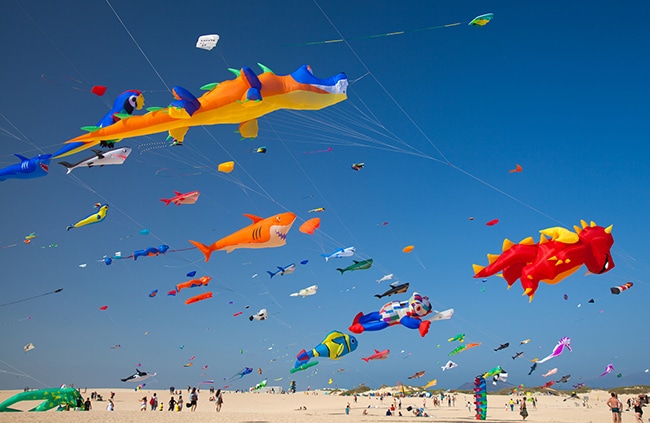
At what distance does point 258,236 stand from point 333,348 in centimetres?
573

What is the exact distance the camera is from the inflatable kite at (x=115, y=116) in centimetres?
884

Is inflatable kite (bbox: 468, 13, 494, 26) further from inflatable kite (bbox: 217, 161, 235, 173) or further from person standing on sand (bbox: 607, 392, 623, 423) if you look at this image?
person standing on sand (bbox: 607, 392, 623, 423)

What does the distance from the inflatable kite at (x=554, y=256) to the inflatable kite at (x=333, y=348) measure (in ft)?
17.2

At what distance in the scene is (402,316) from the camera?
13.9 metres

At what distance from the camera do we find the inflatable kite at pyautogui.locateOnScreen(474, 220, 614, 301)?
32.8ft

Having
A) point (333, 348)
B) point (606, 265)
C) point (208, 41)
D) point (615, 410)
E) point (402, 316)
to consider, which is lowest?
point (615, 410)

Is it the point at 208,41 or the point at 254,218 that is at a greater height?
the point at 208,41

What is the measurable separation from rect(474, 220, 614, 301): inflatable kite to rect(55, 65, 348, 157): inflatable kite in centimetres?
603

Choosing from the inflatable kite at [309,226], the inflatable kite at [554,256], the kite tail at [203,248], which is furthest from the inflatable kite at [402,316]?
the kite tail at [203,248]

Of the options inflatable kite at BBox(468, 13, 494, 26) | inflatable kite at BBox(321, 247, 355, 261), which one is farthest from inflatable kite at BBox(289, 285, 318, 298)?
inflatable kite at BBox(468, 13, 494, 26)

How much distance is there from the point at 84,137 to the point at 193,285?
1089 centimetres

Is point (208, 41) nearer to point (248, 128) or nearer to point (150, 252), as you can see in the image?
point (248, 128)

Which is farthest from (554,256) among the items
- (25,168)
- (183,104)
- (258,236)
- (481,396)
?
(25,168)

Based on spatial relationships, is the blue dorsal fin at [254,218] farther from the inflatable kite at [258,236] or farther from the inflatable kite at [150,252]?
the inflatable kite at [150,252]
